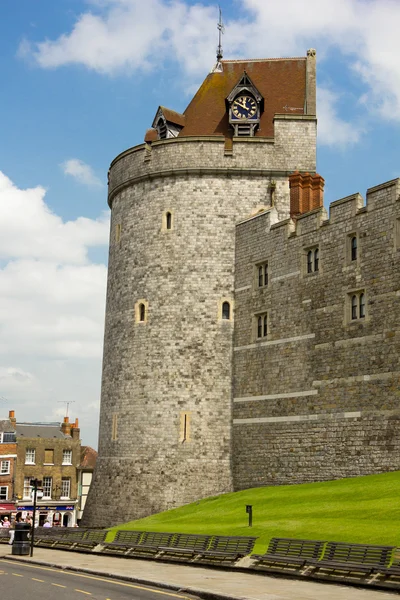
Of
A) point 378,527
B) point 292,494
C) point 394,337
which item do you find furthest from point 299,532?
point 394,337

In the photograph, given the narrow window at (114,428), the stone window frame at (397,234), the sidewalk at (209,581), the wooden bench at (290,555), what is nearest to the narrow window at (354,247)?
the stone window frame at (397,234)

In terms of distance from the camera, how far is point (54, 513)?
6462 cm

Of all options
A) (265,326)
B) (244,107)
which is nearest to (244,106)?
(244,107)

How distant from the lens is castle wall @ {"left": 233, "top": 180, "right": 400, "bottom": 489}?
2938 cm

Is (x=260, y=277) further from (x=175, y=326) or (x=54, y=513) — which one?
(x=54, y=513)

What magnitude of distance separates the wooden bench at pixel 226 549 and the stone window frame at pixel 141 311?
16.4 m

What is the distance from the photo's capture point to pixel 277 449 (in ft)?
109

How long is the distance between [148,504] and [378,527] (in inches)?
622

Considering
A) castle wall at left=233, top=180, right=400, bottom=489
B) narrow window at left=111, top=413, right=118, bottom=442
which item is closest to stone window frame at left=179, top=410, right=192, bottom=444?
castle wall at left=233, top=180, right=400, bottom=489

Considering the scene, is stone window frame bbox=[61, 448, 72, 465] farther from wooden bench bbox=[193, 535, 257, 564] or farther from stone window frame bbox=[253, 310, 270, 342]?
wooden bench bbox=[193, 535, 257, 564]

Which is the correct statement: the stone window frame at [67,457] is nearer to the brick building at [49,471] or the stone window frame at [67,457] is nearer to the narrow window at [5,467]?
the brick building at [49,471]

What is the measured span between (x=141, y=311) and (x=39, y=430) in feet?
117

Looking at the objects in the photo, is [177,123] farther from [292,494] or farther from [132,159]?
[292,494]

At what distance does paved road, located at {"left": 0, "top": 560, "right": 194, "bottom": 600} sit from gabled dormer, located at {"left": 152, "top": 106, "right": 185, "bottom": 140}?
2611cm
